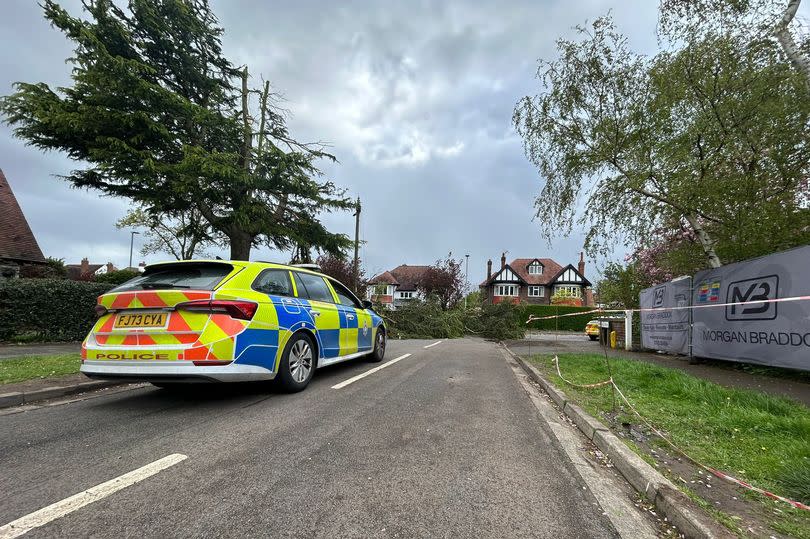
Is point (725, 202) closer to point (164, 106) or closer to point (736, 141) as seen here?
point (736, 141)

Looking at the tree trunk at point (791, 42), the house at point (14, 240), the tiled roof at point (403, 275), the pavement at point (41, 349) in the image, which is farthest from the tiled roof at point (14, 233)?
the tiled roof at point (403, 275)

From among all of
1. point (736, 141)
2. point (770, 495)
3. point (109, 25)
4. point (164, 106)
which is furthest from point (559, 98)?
point (109, 25)

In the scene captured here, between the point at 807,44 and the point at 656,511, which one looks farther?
the point at 807,44

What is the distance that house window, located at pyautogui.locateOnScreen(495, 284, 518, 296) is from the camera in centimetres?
5528

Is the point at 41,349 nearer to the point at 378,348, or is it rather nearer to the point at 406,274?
the point at 378,348

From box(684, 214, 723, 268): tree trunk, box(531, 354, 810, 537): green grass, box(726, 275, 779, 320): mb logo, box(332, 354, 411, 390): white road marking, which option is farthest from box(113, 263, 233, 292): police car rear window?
box(684, 214, 723, 268): tree trunk

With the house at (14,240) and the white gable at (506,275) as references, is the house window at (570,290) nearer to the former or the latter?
the white gable at (506,275)

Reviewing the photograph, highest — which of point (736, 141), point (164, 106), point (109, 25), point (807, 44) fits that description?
point (109, 25)

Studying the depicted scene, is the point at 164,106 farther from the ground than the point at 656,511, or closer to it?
farther from the ground

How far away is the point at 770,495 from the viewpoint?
105 inches

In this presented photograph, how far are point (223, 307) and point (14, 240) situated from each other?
733 inches

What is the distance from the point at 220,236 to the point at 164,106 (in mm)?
6540

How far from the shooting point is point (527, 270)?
57.4 metres

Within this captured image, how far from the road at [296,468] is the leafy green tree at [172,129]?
12.2 metres
